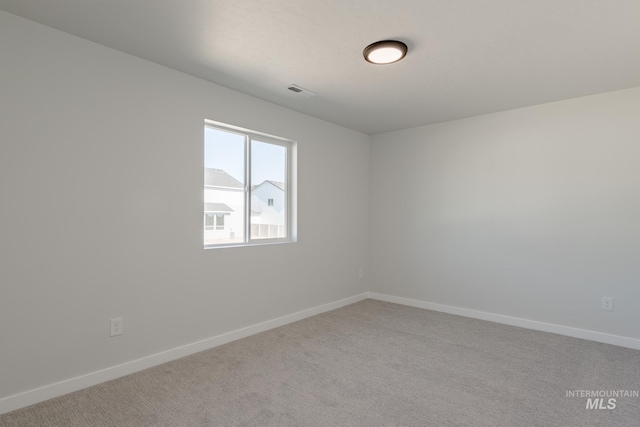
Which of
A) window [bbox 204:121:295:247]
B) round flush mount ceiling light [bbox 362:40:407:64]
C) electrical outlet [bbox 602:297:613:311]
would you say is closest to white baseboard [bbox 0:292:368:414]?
window [bbox 204:121:295:247]

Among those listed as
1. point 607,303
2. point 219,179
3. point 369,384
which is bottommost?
point 369,384

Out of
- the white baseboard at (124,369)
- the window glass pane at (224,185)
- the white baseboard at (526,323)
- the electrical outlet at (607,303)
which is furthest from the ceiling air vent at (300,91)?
the electrical outlet at (607,303)

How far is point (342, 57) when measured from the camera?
2.59 meters

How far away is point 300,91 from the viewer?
3291mm

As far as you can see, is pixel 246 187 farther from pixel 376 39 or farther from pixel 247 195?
pixel 376 39

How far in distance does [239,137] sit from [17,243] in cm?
198

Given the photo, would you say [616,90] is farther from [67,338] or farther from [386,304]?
[67,338]


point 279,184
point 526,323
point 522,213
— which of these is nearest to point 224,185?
point 279,184

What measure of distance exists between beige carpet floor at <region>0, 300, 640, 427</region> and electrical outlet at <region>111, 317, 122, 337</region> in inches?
12.8

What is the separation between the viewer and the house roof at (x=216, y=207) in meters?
3.19

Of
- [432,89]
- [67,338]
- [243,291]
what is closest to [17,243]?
[67,338]

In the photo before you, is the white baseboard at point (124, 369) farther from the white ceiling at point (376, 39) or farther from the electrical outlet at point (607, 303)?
the electrical outlet at point (607, 303)

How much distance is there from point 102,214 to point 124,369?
115 cm

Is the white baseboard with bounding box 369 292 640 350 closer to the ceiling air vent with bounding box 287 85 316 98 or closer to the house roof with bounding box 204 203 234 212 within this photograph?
the house roof with bounding box 204 203 234 212
